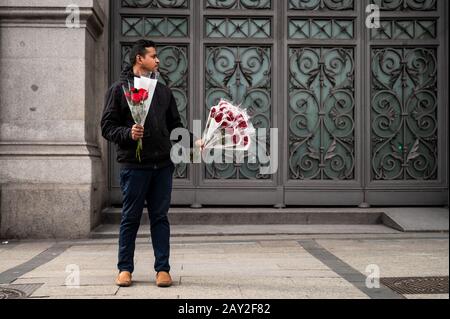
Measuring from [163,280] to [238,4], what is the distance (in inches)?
240

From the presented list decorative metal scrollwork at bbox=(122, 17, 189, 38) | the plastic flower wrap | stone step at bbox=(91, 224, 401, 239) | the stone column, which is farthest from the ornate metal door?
the plastic flower wrap

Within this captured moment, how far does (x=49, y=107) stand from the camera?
916cm

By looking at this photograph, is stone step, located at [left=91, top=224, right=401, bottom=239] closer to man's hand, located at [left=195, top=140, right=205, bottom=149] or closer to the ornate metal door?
the ornate metal door

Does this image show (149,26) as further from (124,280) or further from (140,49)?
(124,280)

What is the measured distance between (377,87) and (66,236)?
549 centimetres

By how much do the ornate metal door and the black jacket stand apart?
455 centimetres

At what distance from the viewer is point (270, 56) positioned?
1049 cm

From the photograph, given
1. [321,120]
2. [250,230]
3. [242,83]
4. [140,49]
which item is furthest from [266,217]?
[140,49]

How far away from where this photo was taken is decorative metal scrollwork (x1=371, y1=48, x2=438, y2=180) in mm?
10492

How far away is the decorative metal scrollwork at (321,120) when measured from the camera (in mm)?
10469

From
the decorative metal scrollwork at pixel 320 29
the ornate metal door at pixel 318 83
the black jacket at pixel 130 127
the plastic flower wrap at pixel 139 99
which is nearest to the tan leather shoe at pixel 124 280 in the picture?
the black jacket at pixel 130 127

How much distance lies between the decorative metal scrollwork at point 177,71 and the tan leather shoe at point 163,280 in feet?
15.7
